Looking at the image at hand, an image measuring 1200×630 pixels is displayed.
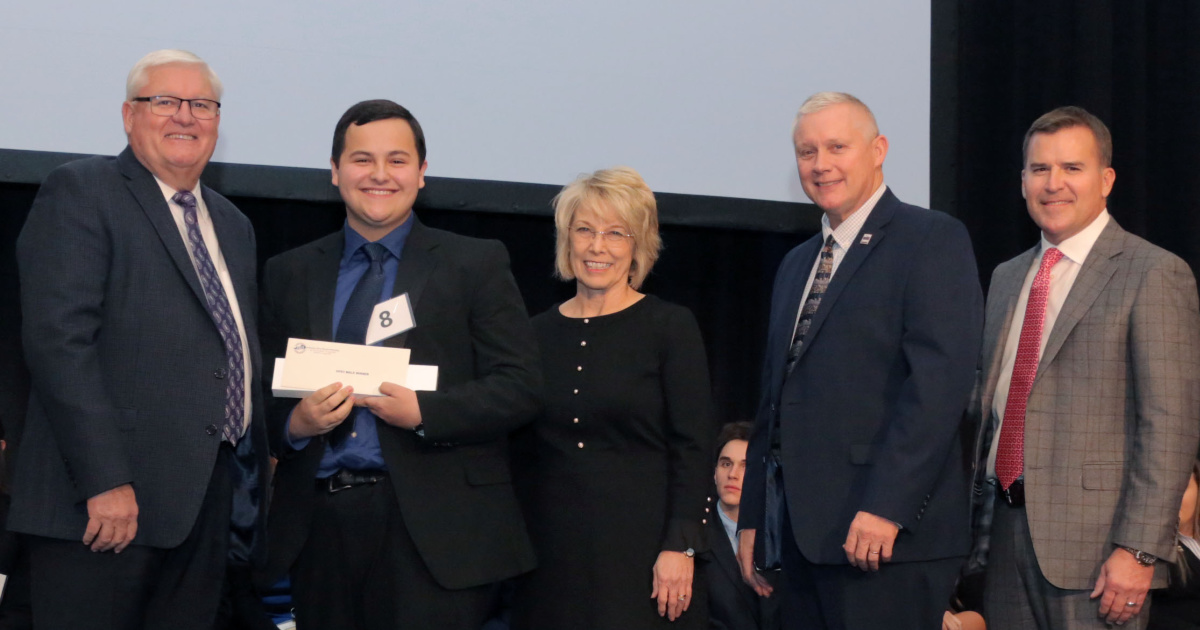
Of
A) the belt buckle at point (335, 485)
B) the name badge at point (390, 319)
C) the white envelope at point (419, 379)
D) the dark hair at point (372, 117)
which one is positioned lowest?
the belt buckle at point (335, 485)

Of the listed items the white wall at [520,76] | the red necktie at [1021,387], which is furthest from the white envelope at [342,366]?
the white wall at [520,76]

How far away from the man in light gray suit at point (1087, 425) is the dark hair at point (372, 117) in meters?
1.46

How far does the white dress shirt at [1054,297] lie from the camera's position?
2.55 m

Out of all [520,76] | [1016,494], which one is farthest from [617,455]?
[520,76]

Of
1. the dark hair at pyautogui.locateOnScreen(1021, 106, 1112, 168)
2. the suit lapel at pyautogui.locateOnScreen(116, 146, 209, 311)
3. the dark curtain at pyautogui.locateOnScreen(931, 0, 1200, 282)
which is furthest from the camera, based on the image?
the dark curtain at pyautogui.locateOnScreen(931, 0, 1200, 282)

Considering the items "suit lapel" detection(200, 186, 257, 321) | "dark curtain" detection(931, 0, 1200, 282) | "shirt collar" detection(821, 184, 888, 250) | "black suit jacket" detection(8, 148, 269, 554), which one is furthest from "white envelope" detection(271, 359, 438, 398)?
"dark curtain" detection(931, 0, 1200, 282)

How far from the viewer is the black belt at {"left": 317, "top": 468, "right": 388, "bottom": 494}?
2.16 m

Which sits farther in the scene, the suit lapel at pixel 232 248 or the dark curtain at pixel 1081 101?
the dark curtain at pixel 1081 101

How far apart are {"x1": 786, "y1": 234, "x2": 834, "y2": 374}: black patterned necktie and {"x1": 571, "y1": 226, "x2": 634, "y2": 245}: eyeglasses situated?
1.54ft

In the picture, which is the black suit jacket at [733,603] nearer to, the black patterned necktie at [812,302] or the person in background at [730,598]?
the person in background at [730,598]

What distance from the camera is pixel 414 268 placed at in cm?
226

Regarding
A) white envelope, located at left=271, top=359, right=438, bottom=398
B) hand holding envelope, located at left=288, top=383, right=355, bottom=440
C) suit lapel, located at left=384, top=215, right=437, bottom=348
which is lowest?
hand holding envelope, located at left=288, top=383, right=355, bottom=440

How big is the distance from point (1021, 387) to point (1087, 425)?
16 centimetres

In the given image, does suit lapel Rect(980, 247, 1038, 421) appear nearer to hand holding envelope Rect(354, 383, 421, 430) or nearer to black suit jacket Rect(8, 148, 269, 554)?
hand holding envelope Rect(354, 383, 421, 430)
